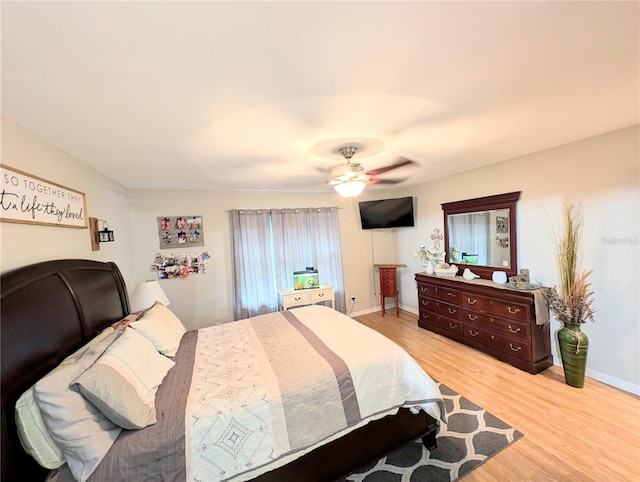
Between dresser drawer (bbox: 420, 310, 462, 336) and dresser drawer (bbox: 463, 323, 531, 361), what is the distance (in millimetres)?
114

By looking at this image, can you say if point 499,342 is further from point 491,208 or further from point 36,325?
point 36,325

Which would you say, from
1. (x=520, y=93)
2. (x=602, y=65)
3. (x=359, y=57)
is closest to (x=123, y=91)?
(x=359, y=57)

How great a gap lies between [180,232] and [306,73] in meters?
3.15

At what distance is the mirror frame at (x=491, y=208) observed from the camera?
3125mm

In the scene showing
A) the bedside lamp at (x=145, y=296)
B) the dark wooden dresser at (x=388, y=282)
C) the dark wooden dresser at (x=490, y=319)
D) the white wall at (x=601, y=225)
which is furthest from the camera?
the dark wooden dresser at (x=388, y=282)

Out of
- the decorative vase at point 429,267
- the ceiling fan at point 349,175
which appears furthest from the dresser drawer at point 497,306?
the ceiling fan at point 349,175

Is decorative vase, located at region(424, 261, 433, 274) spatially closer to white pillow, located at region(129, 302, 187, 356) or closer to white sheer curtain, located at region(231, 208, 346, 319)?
white sheer curtain, located at region(231, 208, 346, 319)

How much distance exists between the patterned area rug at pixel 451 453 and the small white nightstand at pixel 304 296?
2.19m

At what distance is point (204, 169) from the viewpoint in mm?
2668

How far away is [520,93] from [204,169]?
2616 millimetres

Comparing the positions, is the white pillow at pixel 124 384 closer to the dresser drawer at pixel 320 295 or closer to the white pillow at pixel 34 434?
the white pillow at pixel 34 434

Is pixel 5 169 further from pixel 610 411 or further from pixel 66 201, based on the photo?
pixel 610 411

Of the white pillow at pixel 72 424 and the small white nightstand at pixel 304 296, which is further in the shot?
the small white nightstand at pixel 304 296

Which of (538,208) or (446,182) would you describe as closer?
(538,208)
